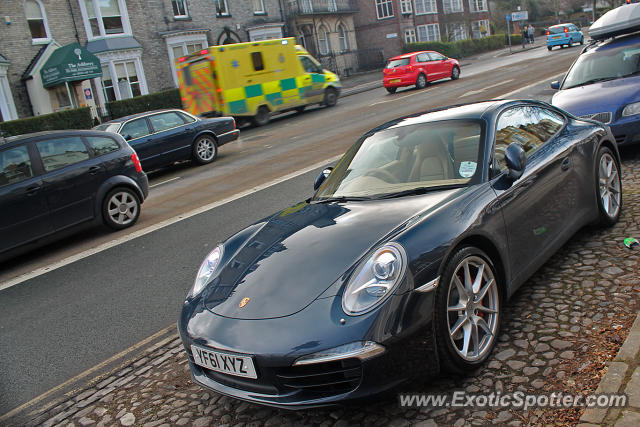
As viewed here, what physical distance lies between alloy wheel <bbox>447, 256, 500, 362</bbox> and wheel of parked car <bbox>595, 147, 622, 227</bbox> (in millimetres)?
2114

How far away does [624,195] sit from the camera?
6289 millimetres

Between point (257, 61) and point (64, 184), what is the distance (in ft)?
48.2

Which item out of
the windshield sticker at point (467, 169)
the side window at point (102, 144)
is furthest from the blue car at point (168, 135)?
the windshield sticker at point (467, 169)

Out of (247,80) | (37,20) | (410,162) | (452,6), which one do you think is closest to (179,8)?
(37,20)

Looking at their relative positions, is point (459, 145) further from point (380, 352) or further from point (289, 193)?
point (289, 193)

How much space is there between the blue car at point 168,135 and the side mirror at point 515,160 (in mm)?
11063

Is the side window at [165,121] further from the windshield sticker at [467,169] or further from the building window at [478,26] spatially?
the building window at [478,26]

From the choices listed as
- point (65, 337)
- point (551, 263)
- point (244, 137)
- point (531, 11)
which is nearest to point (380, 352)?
point (551, 263)

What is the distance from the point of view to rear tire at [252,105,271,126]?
22.3 metres

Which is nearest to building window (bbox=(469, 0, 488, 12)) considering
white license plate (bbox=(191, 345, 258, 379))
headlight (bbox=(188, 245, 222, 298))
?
headlight (bbox=(188, 245, 222, 298))

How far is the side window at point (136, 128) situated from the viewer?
13.7 m

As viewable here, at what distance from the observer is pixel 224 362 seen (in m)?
3.14

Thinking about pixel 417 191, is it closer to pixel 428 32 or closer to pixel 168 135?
pixel 168 135

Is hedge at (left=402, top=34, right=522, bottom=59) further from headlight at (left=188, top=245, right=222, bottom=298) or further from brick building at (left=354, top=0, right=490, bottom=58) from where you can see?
headlight at (left=188, top=245, right=222, bottom=298)
